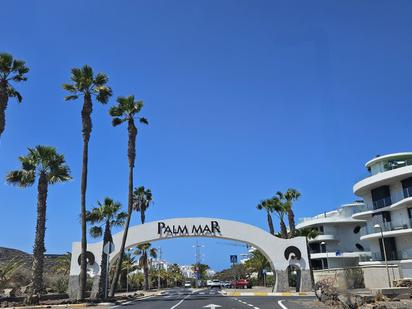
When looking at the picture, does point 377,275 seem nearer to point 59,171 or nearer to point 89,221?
point 89,221

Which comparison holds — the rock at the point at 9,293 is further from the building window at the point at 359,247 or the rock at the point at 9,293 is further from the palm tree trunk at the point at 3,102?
the building window at the point at 359,247

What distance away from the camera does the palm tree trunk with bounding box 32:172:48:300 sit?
95.2 ft

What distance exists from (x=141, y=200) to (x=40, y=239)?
31085 mm

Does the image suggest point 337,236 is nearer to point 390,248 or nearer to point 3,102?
point 390,248

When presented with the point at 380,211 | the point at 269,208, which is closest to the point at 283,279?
the point at 380,211

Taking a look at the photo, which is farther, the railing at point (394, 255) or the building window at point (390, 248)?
the building window at point (390, 248)

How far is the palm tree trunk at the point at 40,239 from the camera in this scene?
29031mm

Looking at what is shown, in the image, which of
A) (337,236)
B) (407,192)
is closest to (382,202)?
(407,192)

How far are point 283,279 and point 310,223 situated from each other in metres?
35.9

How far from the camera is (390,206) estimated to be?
157 feet

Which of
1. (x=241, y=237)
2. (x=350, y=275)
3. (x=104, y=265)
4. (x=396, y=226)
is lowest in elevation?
(x=350, y=275)

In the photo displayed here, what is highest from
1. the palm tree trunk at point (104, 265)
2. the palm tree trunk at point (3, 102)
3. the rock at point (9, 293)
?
the palm tree trunk at point (3, 102)

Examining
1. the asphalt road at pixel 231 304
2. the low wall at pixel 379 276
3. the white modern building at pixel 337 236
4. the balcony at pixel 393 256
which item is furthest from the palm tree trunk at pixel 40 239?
the white modern building at pixel 337 236

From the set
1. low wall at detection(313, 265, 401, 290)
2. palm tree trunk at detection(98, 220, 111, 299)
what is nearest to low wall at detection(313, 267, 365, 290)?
low wall at detection(313, 265, 401, 290)
